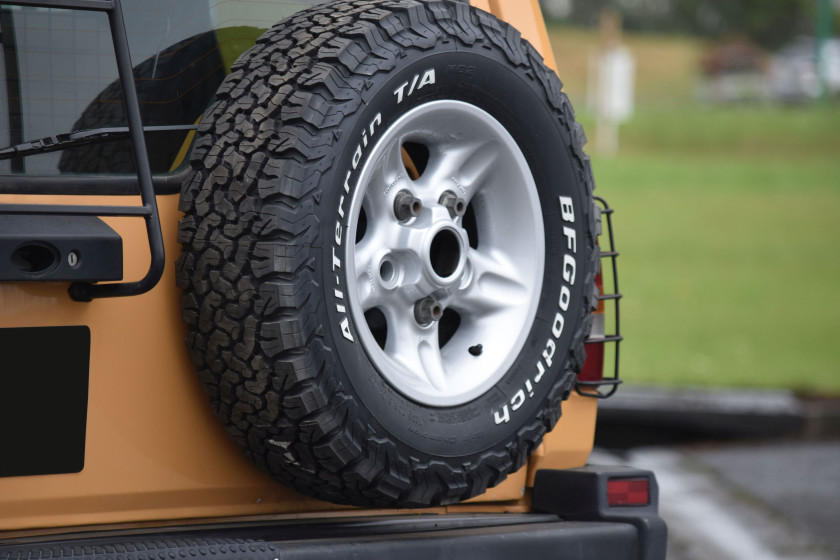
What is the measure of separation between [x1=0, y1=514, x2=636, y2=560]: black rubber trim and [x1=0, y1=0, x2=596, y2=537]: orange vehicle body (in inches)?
2.0

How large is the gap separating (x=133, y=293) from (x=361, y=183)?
19.6 inches

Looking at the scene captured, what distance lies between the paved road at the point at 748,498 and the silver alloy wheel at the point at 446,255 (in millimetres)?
2653

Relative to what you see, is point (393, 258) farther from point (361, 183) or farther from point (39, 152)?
point (39, 152)

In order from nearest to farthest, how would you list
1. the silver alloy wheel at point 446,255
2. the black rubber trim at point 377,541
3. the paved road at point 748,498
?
the black rubber trim at point 377,541 < the silver alloy wheel at point 446,255 < the paved road at point 748,498

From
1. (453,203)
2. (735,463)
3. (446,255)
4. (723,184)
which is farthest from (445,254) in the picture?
(723,184)

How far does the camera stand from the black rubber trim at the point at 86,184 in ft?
6.29

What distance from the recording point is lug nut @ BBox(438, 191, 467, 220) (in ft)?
7.56

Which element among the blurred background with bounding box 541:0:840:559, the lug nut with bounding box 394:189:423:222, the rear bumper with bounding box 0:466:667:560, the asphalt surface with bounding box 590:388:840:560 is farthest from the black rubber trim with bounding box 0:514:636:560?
the blurred background with bounding box 541:0:840:559

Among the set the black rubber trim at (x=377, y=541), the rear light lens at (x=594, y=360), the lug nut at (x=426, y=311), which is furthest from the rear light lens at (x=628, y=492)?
the lug nut at (x=426, y=311)

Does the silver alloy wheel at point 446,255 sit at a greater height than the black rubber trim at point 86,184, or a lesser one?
lesser

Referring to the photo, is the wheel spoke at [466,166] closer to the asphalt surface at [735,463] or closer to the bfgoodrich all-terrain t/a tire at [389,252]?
the bfgoodrich all-terrain t/a tire at [389,252]

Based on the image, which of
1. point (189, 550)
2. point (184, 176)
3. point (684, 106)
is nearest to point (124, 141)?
point (184, 176)

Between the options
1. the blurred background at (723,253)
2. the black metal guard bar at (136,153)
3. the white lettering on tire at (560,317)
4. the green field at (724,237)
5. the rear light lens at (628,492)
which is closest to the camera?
the black metal guard bar at (136,153)

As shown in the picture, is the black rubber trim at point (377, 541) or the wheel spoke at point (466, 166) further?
the wheel spoke at point (466, 166)
